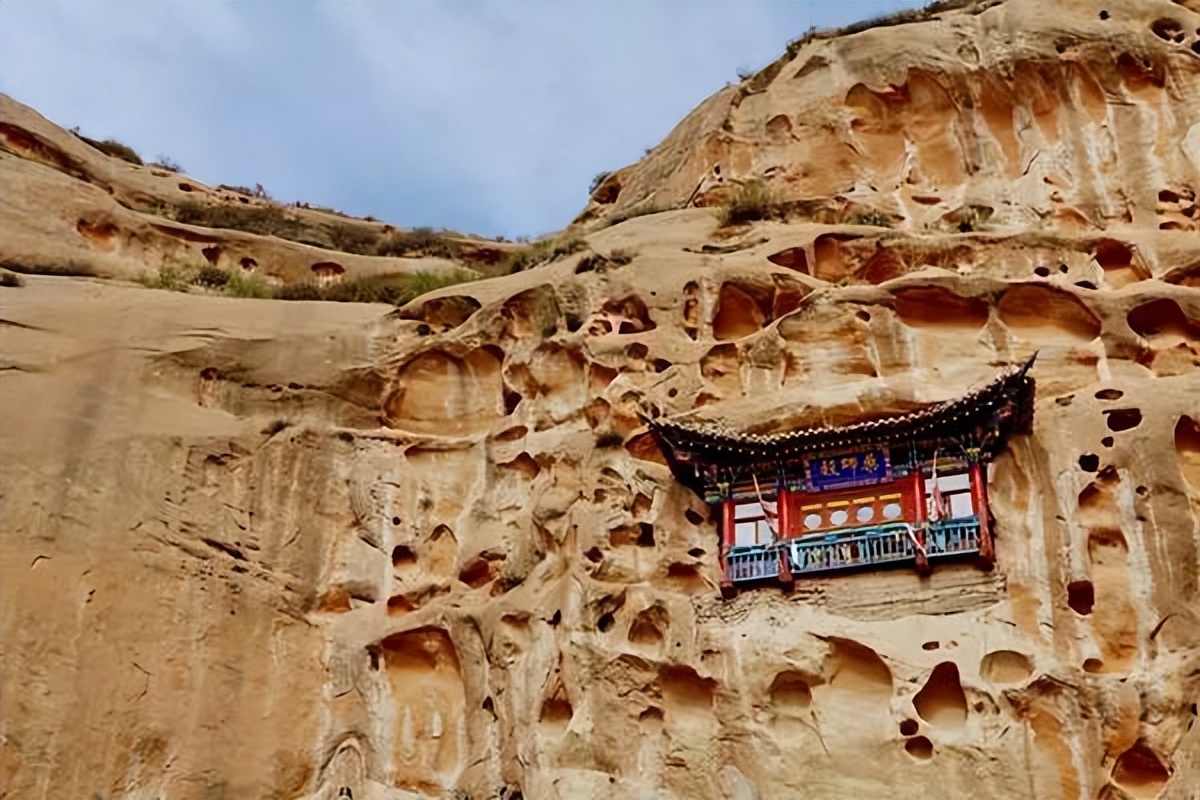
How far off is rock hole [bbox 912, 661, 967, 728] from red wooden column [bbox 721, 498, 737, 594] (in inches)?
91.9

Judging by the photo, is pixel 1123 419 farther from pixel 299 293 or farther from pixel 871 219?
pixel 299 293

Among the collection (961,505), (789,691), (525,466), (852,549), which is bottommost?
(789,691)

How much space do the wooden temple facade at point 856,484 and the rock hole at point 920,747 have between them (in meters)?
1.84

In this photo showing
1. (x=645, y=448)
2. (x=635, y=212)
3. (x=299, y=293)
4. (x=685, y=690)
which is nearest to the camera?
(x=685, y=690)

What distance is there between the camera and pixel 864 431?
1691 cm

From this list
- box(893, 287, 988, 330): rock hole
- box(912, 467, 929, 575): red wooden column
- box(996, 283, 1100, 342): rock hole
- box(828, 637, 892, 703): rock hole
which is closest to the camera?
box(828, 637, 892, 703): rock hole

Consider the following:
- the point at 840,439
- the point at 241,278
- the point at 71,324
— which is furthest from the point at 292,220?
the point at 840,439

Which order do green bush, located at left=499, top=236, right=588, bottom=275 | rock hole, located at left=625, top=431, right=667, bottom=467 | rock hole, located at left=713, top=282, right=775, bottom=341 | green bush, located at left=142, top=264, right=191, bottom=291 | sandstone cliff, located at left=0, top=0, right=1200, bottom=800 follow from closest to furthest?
sandstone cliff, located at left=0, top=0, right=1200, bottom=800 < rock hole, located at left=625, top=431, right=667, bottom=467 < rock hole, located at left=713, top=282, right=775, bottom=341 < green bush, located at left=499, top=236, right=588, bottom=275 < green bush, located at left=142, top=264, right=191, bottom=291

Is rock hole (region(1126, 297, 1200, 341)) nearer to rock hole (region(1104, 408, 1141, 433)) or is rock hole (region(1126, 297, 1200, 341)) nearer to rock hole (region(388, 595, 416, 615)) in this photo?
rock hole (region(1104, 408, 1141, 433))

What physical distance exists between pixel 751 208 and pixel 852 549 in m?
6.52

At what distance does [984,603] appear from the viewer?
52.2 ft

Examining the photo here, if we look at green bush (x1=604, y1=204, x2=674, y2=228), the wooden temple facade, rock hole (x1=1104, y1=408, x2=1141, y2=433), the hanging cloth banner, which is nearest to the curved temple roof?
the wooden temple facade

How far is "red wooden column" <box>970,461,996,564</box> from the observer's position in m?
16.0

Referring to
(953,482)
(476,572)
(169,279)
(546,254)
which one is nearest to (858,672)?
(953,482)
